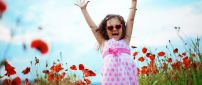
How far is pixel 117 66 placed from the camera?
3652 millimetres

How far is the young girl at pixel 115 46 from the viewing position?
11.9ft

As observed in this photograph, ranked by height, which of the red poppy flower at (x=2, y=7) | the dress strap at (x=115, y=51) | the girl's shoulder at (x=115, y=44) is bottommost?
the dress strap at (x=115, y=51)

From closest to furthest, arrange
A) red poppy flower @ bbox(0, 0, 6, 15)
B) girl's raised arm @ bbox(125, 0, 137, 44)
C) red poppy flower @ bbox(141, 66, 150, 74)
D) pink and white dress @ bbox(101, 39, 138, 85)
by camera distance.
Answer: red poppy flower @ bbox(0, 0, 6, 15) < pink and white dress @ bbox(101, 39, 138, 85) < girl's raised arm @ bbox(125, 0, 137, 44) < red poppy flower @ bbox(141, 66, 150, 74)

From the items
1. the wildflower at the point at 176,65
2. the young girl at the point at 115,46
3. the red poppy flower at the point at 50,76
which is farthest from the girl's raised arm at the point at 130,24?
the red poppy flower at the point at 50,76

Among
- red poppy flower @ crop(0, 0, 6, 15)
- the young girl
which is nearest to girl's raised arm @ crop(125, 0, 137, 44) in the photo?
the young girl

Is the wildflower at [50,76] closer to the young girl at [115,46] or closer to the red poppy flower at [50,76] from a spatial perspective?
the red poppy flower at [50,76]

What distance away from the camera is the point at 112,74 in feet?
11.9

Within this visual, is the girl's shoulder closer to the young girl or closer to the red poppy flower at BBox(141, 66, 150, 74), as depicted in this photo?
the young girl

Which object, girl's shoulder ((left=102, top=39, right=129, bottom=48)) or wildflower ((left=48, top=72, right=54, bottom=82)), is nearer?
girl's shoulder ((left=102, top=39, right=129, bottom=48))

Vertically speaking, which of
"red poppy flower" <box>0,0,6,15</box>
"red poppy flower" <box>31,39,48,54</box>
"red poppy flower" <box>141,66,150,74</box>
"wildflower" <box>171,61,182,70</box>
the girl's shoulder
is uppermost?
"red poppy flower" <box>0,0,6,15</box>

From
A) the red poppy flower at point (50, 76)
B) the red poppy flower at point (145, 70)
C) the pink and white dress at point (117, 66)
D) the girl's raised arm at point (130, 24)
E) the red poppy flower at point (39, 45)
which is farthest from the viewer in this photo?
the red poppy flower at point (145, 70)

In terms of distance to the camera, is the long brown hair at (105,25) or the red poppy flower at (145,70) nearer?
the long brown hair at (105,25)

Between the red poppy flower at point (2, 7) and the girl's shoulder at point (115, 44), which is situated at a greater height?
the red poppy flower at point (2, 7)

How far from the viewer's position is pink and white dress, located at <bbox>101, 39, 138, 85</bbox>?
3615 mm
